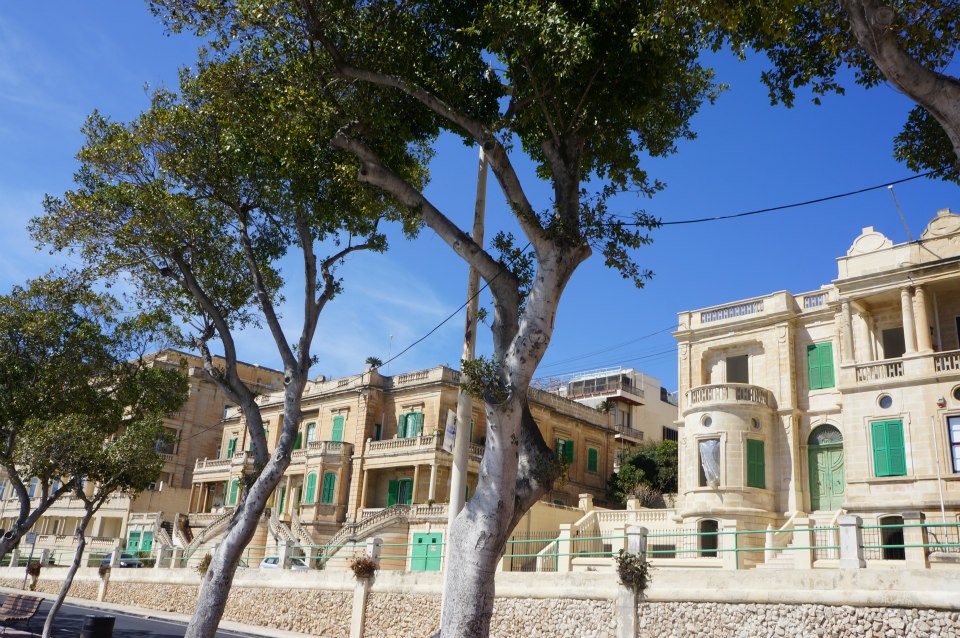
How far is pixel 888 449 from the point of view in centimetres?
2317

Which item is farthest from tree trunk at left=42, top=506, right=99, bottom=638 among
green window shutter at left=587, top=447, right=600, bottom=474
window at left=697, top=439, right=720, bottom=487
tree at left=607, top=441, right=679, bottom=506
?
green window shutter at left=587, top=447, right=600, bottom=474

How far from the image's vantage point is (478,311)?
35.6 ft

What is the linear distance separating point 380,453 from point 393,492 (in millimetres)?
2024

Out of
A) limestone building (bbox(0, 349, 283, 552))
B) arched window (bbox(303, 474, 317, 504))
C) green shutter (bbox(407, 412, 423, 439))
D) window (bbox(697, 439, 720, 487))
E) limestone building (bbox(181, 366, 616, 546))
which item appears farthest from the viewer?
limestone building (bbox(0, 349, 283, 552))

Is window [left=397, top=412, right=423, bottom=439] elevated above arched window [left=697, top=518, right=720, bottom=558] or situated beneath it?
elevated above

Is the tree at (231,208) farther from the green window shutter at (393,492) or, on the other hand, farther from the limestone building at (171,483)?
the limestone building at (171,483)

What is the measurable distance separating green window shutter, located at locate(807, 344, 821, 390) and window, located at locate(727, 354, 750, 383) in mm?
2215

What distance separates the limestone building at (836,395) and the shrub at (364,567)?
12.1 meters

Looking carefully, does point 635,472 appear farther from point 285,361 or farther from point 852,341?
point 285,361

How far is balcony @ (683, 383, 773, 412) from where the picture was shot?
2722 cm

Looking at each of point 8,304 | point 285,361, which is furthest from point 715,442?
point 8,304

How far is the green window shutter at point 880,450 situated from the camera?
2316cm

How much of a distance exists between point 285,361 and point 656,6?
325 inches

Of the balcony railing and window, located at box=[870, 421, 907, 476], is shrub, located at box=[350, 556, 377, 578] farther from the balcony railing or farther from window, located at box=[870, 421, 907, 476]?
window, located at box=[870, 421, 907, 476]
